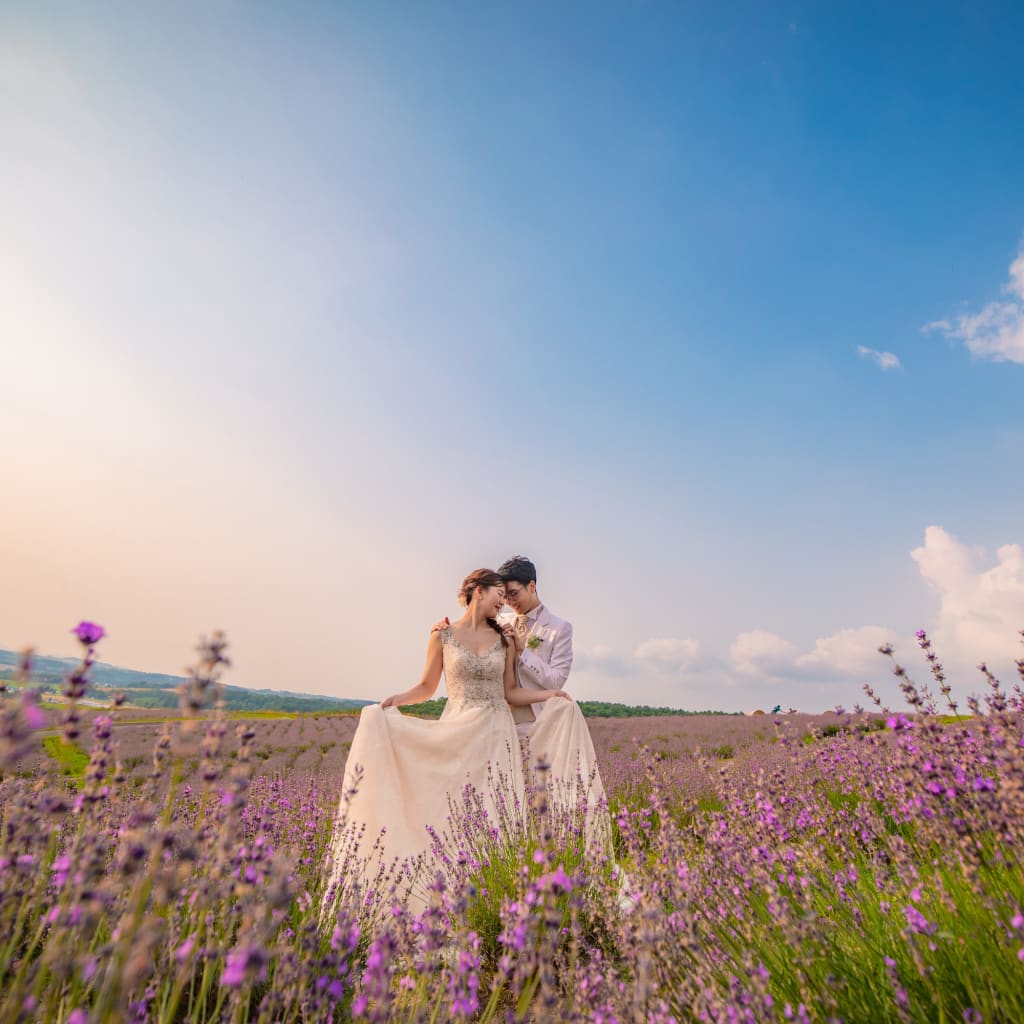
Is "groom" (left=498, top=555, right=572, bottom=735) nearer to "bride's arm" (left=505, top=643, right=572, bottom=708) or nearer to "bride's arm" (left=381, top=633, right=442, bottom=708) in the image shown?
"bride's arm" (left=505, top=643, right=572, bottom=708)

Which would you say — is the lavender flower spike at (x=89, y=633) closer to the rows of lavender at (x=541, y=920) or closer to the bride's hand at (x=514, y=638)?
the rows of lavender at (x=541, y=920)

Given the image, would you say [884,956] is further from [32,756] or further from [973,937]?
[32,756]

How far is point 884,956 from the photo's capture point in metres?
1.58

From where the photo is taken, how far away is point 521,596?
6.08 metres

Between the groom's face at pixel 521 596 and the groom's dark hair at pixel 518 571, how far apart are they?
3 centimetres

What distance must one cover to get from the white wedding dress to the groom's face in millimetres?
777

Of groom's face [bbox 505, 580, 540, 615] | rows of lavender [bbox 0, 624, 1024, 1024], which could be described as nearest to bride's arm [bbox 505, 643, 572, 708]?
groom's face [bbox 505, 580, 540, 615]

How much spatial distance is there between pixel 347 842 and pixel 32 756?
8874mm

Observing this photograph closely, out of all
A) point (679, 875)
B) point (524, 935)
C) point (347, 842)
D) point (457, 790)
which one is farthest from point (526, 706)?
point (524, 935)

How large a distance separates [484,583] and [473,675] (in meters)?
0.76

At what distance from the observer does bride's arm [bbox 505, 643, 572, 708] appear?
17.4 ft

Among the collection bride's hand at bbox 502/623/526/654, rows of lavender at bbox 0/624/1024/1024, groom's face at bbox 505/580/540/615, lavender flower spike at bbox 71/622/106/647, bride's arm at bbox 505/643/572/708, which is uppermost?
groom's face at bbox 505/580/540/615

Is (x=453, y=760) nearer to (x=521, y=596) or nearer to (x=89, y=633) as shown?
(x=521, y=596)

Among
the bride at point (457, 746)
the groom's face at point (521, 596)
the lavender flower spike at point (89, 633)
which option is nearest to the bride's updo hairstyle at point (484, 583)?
the bride at point (457, 746)
